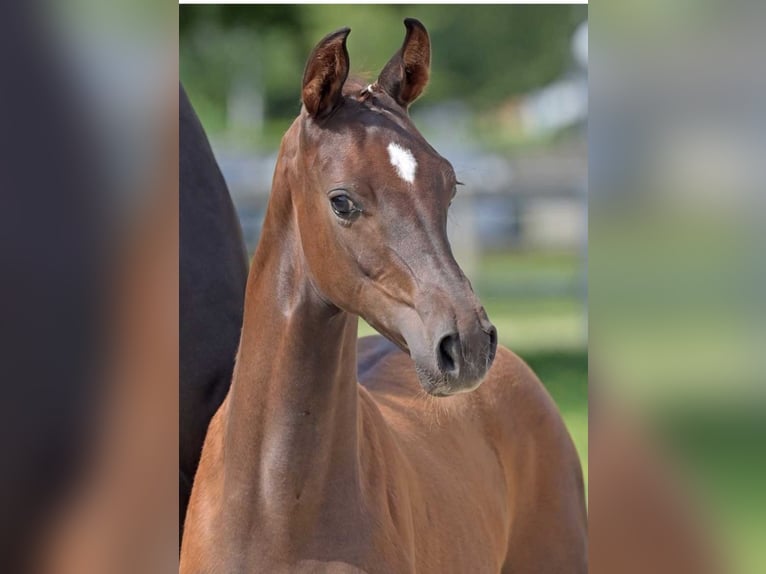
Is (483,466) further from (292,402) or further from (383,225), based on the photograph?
(383,225)

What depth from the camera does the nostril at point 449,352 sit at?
5.51ft

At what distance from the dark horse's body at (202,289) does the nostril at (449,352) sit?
123cm

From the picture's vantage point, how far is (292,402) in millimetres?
1992

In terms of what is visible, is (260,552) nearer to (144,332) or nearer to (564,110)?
(144,332)

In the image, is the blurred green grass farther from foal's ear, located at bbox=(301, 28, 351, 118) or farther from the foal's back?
foal's ear, located at bbox=(301, 28, 351, 118)

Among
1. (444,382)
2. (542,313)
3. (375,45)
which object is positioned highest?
(375,45)

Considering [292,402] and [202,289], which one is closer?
[292,402]

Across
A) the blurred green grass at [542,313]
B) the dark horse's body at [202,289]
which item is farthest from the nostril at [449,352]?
the blurred green grass at [542,313]

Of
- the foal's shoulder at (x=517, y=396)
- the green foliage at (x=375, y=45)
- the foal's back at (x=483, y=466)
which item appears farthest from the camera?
the green foliage at (x=375, y=45)

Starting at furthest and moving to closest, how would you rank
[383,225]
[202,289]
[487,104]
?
[487,104], [202,289], [383,225]

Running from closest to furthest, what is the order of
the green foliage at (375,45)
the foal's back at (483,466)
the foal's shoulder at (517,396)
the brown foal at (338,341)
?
the brown foal at (338,341) < the foal's back at (483,466) < the foal's shoulder at (517,396) < the green foliage at (375,45)

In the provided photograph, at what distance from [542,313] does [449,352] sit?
11.3m

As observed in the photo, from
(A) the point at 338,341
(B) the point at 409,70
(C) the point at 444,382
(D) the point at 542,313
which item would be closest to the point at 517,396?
(A) the point at 338,341

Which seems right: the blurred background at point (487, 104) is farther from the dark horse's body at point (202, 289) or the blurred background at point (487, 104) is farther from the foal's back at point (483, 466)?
the dark horse's body at point (202, 289)
